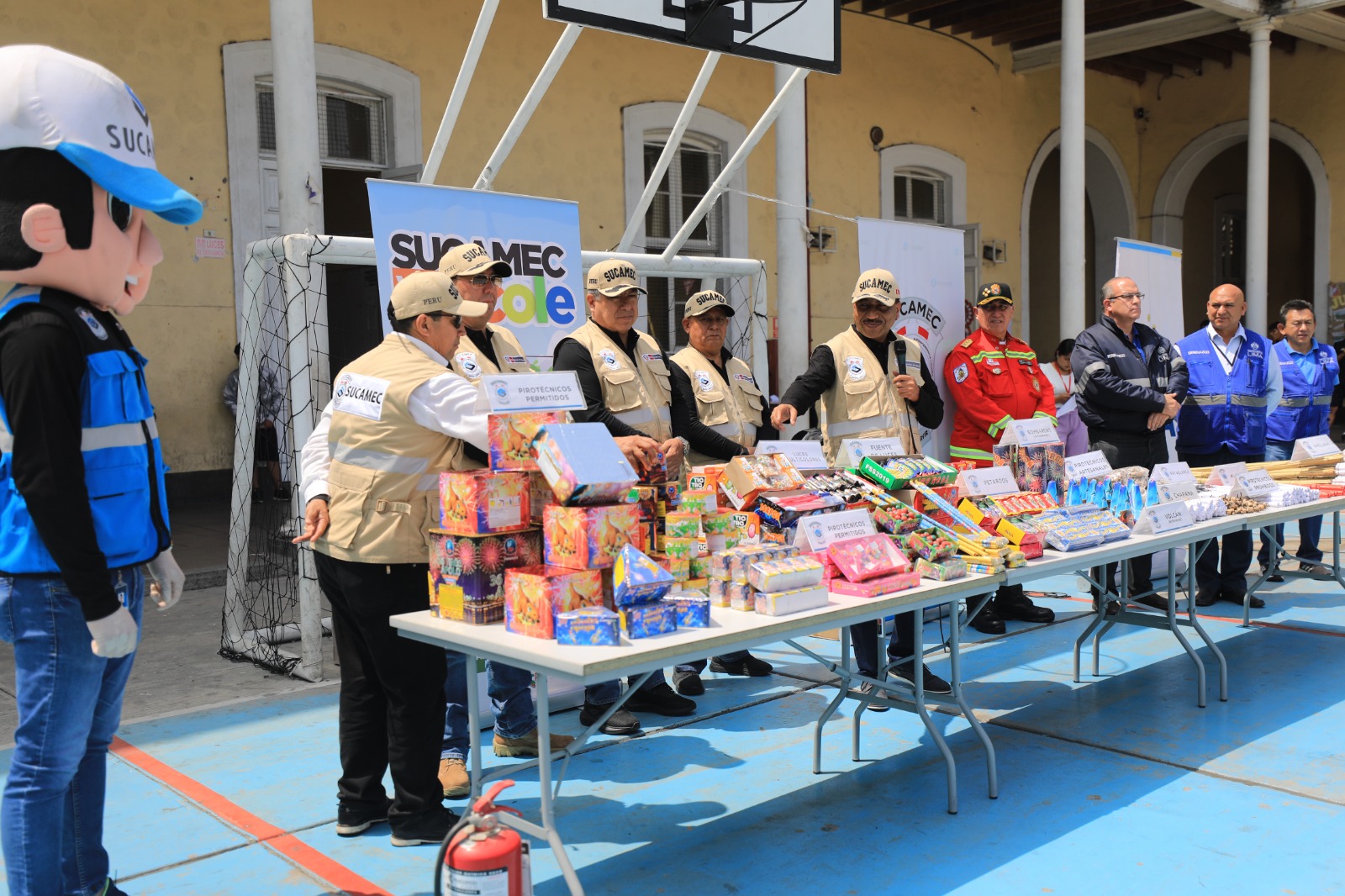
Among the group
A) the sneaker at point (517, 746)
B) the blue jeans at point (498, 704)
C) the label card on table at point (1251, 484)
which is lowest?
the sneaker at point (517, 746)

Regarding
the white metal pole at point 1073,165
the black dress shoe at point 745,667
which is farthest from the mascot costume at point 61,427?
the white metal pole at point 1073,165

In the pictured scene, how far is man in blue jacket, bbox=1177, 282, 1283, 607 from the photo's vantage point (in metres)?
6.31

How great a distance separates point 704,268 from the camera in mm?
6254

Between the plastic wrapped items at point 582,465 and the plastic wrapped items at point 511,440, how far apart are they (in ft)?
0.17

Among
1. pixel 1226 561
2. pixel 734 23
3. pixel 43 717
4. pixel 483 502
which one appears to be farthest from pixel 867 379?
pixel 43 717

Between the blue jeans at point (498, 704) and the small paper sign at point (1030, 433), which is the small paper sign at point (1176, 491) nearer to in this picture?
the small paper sign at point (1030, 433)

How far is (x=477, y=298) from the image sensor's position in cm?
402

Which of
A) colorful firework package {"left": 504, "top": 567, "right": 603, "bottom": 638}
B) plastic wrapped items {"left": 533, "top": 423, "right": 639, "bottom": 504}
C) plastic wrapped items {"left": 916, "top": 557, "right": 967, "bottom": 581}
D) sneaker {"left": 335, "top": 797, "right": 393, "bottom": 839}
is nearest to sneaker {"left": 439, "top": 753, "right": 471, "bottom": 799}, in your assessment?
sneaker {"left": 335, "top": 797, "right": 393, "bottom": 839}

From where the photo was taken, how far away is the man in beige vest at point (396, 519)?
3.02m

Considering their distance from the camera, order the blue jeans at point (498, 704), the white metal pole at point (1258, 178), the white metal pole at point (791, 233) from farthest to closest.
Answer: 1. the white metal pole at point (1258, 178)
2. the white metal pole at point (791, 233)
3. the blue jeans at point (498, 704)

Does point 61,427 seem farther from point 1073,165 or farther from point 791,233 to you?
point 1073,165

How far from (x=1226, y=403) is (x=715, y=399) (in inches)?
129

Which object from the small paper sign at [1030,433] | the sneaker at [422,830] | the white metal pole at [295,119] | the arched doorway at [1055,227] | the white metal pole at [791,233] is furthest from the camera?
the arched doorway at [1055,227]

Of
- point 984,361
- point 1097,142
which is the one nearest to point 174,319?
point 984,361
